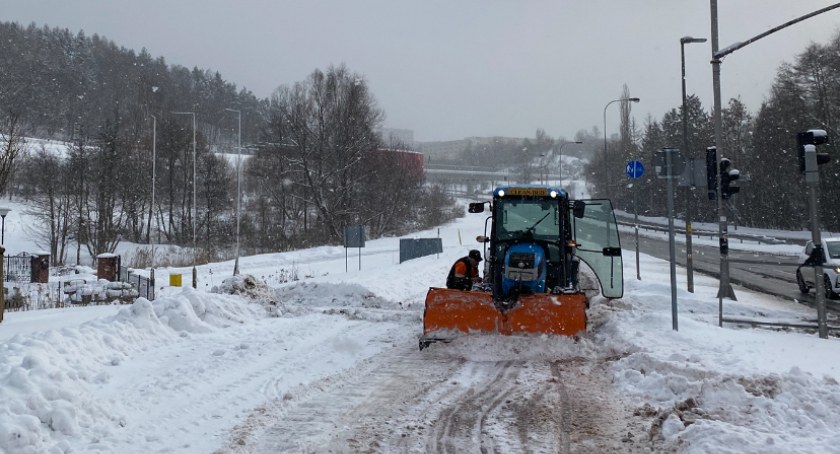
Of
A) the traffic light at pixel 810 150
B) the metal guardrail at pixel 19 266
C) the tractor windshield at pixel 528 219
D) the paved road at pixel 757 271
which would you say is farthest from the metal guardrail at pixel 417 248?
the traffic light at pixel 810 150

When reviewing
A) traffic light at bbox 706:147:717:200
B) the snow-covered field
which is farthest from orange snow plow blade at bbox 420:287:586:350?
traffic light at bbox 706:147:717:200

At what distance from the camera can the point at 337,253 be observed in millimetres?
37000

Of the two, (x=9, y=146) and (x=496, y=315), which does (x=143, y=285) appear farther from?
(x=496, y=315)

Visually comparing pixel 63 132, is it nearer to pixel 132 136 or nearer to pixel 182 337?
pixel 132 136

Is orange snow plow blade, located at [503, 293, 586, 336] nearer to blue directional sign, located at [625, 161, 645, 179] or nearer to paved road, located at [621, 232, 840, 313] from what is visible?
paved road, located at [621, 232, 840, 313]

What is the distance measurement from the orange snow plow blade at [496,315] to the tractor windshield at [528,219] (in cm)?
168

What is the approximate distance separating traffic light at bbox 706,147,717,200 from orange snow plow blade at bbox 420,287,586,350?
6452mm

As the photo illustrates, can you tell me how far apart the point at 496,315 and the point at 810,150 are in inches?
231

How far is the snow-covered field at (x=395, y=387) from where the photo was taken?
17.4ft

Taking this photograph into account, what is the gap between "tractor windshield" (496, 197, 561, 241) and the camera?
1061cm

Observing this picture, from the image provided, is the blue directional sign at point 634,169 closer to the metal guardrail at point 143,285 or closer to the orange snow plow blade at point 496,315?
the orange snow plow blade at point 496,315

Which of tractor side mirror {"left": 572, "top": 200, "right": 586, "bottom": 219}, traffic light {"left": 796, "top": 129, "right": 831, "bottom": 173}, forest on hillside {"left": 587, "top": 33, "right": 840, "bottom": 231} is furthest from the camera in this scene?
forest on hillside {"left": 587, "top": 33, "right": 840, "bottom": 231}

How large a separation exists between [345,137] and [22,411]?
4335 cm

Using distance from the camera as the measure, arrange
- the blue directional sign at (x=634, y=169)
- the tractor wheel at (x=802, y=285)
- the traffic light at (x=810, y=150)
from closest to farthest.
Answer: the traffic light at (x=810, y=150), the blue directional sign at (x=634, y=169), the tractor wheel at (x=802, y=285)
